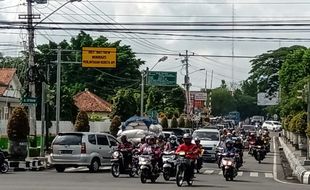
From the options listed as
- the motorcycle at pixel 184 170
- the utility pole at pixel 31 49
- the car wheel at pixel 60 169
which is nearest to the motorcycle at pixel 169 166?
the motorcycle at pixel 184 170

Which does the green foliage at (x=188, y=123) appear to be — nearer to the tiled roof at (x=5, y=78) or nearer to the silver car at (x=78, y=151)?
the tiled roof at (x=5, y=78)

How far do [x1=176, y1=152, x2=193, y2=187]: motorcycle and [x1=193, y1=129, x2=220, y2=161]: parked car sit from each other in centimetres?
1675

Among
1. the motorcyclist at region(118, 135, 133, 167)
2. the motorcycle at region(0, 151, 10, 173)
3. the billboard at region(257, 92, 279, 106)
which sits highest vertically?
the billboard at region(257, 92, 279, 106)

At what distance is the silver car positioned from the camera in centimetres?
3180

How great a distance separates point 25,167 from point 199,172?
7621mm

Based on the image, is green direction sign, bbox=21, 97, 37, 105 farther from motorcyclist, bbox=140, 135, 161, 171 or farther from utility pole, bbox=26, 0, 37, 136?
motorcyclist, bbox=140, 135, 161, 171

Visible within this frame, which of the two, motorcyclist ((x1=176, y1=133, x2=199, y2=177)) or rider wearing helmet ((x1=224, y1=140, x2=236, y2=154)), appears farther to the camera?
rider wearing helmet ((x1=224, y1=140, x2=236, y2=154))

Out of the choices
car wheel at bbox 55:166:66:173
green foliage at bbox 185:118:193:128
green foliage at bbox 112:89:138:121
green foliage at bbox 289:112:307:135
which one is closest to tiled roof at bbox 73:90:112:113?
green foliage at bbox 185:118:193:128

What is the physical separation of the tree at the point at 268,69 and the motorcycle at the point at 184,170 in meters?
91.5

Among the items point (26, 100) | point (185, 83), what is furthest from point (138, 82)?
point (26, 100)

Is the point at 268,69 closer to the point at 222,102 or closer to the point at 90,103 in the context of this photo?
the point at 90,103

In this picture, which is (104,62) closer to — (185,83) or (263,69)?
(185,83)

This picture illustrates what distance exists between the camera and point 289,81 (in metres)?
82.7

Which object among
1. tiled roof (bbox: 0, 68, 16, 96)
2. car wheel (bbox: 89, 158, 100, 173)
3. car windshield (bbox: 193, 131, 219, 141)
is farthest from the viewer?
tiled roof (bbox: 0, 68, 16, 96)
